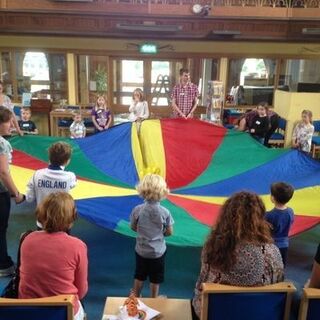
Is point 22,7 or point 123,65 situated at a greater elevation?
point 22,7

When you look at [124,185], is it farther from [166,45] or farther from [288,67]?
[288,67]

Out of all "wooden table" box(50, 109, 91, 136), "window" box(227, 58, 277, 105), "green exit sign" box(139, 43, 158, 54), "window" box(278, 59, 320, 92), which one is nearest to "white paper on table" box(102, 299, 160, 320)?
Answer: "wooden table" box(50, 109, 91, 136)

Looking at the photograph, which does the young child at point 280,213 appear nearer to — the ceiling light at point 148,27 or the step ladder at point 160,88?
the ceiling light at point 148,27

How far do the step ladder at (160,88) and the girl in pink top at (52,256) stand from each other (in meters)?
8.16

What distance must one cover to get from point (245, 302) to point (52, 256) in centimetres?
93

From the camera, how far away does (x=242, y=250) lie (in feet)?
6.59

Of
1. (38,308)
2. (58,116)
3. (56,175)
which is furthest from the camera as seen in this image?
(58,116)

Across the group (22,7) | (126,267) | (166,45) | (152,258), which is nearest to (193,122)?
(126,267)

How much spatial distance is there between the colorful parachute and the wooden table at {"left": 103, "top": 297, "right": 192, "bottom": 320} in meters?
1.58

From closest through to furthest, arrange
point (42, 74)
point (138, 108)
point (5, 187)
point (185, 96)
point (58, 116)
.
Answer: point (5, 187) → point (185, 96) → point (138, 108) → point (58, 116) → point (42, 74)

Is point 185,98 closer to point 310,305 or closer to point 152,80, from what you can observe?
point 152,80

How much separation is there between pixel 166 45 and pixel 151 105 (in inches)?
59.7

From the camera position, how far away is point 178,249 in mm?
4215

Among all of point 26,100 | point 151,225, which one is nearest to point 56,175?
point 151,225
